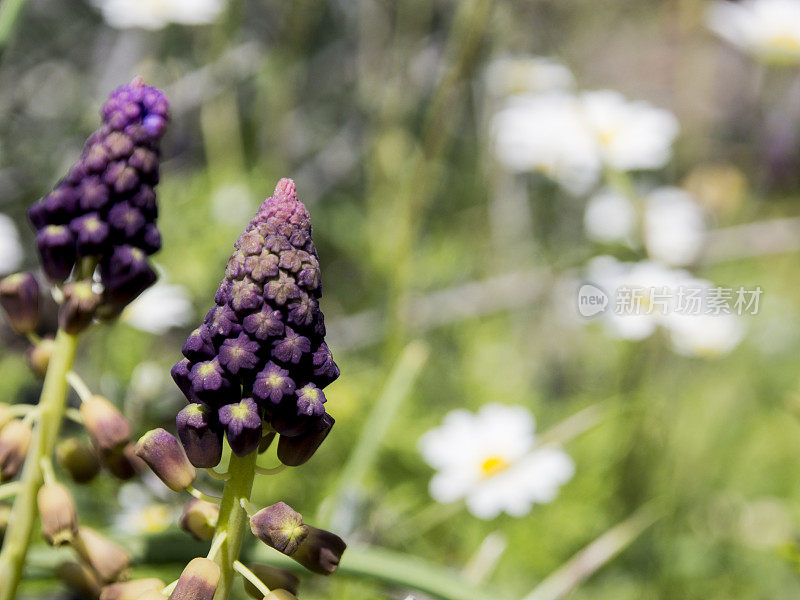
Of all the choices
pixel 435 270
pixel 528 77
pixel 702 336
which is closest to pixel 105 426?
pixel 702 336

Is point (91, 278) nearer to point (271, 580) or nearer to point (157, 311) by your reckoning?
point (271, 580)

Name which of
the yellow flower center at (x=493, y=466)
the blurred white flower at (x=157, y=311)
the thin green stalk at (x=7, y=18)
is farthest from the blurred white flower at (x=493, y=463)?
the thin green stalk at (x=7, y=18)

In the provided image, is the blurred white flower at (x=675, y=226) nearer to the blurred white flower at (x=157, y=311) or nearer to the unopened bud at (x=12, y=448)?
the blurred white flower at (x=157, y=311)

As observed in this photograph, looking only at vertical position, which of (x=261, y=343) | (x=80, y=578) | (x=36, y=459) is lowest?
(x=80, y=578)

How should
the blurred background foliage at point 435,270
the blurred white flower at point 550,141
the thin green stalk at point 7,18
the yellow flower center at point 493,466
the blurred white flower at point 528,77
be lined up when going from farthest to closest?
1. the blurred white flower at point 528,77
2. the blurred white flower at point 550,141
3. the blurred background foliage at point 435,270
4. the yellow flower center at point 493,466
5. the thin green stalk at point 7,18

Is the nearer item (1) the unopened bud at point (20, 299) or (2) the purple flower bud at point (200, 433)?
(2) the purple flower bud at point (200, 433)

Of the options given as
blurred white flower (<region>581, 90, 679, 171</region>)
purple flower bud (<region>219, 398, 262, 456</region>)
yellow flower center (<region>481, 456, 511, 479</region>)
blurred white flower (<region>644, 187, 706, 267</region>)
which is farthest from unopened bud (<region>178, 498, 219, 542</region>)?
blurred white flower (<region>581, 90, 679, 171</region>)
